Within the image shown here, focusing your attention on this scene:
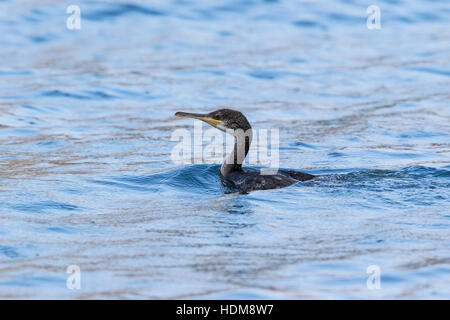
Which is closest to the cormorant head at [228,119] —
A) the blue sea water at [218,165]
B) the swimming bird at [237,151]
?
the swimming bird at [237,151]

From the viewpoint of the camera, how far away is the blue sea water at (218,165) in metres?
6.93

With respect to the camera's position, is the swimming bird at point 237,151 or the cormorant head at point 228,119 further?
the cormorant head at point 228,119

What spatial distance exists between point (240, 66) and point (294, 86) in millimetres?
1735

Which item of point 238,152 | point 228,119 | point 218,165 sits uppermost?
point 228,119

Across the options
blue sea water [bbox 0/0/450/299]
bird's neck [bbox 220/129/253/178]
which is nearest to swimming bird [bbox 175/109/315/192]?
bird's neck [bbox 220/129/253/178]

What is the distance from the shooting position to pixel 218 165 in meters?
10.9

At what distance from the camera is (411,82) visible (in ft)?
57.6

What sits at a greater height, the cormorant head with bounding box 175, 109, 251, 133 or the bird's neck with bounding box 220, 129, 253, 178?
the cormorant head with bounding box 175, 109, 251, 133

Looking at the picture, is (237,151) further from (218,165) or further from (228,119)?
(218,165)

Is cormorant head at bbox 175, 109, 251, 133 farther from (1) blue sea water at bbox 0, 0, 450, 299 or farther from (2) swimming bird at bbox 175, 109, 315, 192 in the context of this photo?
(1) blue sea water at bbox 0, 0, 450, 299

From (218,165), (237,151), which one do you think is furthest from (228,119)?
(218,165)

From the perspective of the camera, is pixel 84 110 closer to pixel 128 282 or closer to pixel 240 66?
pixel 240 66

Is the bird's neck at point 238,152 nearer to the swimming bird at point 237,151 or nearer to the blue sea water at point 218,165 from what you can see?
the swimming bird at point 237,151

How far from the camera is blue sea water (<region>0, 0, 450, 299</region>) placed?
6.93 metres
